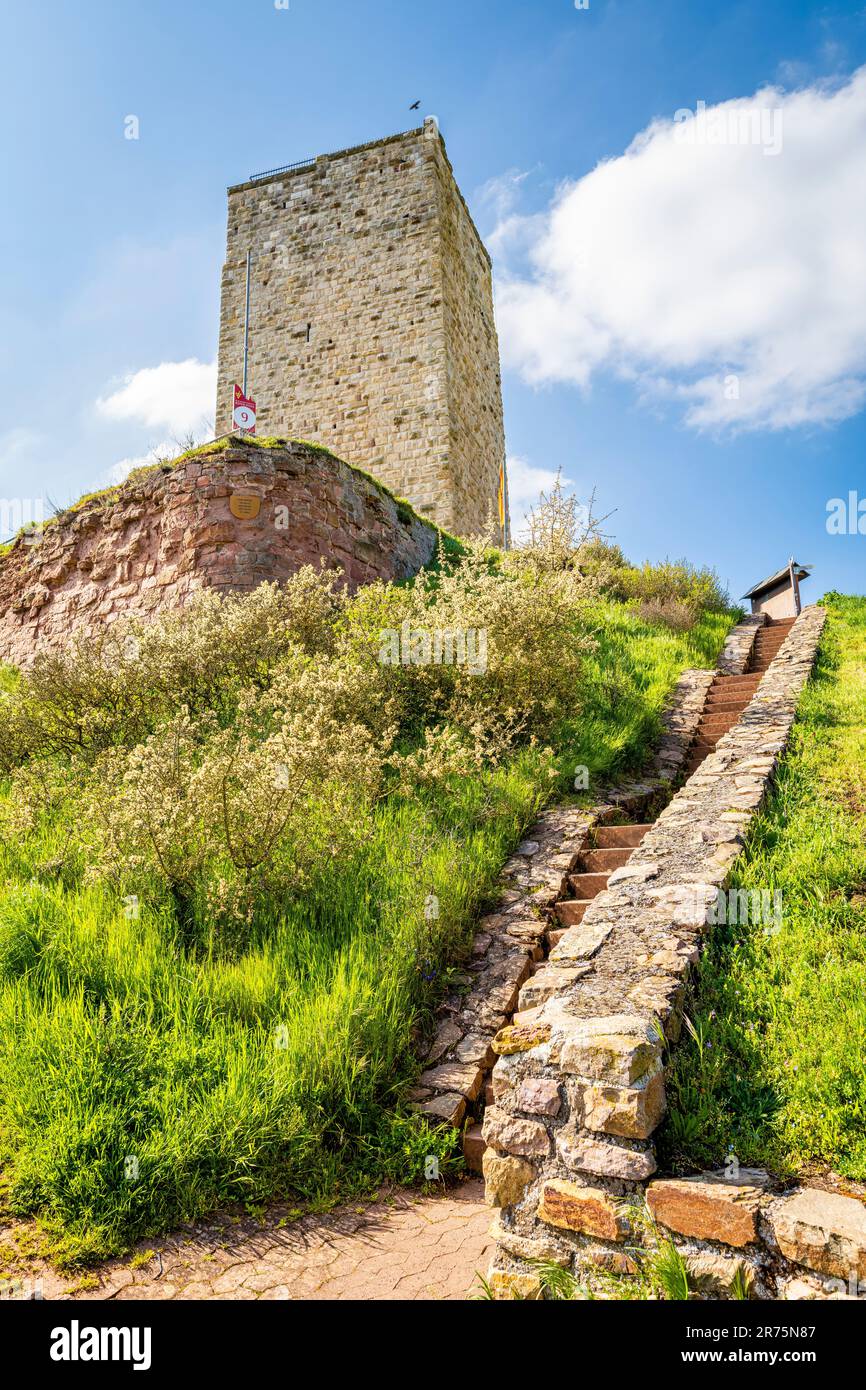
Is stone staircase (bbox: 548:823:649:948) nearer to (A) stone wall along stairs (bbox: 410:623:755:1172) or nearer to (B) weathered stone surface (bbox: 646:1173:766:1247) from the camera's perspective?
(A) stone wall along stairs (bbox: 410:623:755:1172)

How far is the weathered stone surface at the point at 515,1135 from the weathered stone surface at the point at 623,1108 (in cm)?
20

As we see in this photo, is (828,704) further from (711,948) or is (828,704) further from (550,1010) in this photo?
(550,1010)

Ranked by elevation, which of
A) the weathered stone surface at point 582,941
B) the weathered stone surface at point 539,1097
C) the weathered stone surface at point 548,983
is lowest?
the weathered stone surface at point 539,1097

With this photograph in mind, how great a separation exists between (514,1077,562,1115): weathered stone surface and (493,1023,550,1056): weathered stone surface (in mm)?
136

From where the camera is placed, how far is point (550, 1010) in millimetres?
3086

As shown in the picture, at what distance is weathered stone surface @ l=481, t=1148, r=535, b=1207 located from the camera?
274 centimetres

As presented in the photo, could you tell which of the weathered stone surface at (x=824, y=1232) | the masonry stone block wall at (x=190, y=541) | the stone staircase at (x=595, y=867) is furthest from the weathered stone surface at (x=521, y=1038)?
the masonry stone block wall at (x=190, y=541)

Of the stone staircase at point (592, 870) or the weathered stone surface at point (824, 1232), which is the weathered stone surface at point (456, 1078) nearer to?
the stone staircase at point (592, 870)

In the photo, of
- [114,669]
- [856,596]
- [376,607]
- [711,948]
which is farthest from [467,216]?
[711,948]

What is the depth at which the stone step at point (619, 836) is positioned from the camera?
5762mm

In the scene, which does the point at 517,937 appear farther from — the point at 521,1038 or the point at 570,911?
the point at 521,1038

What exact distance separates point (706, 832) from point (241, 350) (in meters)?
15.0

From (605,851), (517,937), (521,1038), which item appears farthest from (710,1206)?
(605,851)
